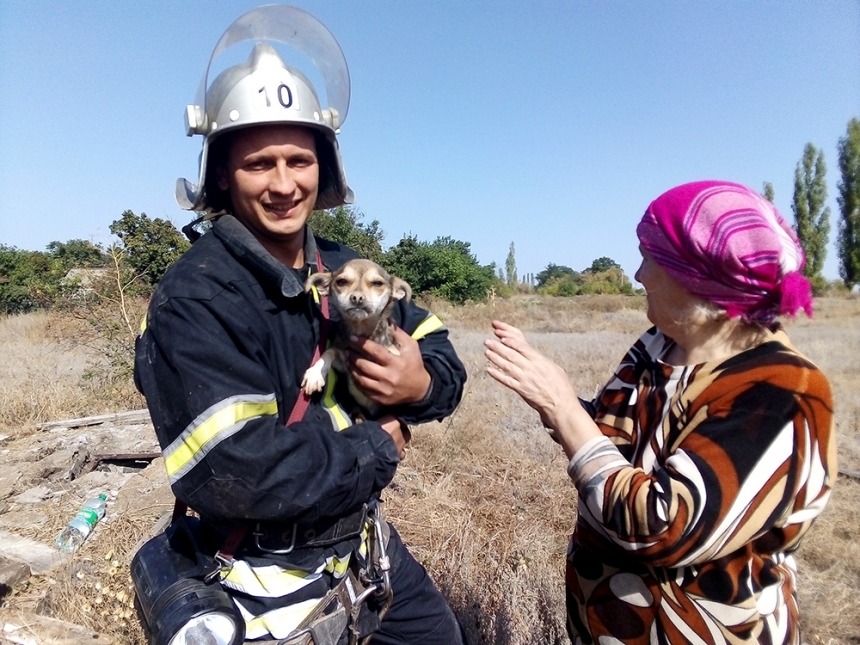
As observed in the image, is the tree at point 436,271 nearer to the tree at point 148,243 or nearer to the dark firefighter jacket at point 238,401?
the tree at point 148,243

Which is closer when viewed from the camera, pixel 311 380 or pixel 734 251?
pixel 734 251

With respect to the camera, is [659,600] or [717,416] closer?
[717,416]

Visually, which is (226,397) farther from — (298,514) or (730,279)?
(730,279)

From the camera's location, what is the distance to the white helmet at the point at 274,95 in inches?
75.4

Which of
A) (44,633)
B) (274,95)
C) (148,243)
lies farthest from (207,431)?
(148,243)

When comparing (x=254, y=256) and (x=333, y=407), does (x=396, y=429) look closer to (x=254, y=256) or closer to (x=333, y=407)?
(x=333, y=407)

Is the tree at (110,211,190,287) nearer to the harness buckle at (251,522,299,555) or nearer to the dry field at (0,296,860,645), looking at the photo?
the dry field at (0,296,860,645)

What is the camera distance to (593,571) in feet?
6.40

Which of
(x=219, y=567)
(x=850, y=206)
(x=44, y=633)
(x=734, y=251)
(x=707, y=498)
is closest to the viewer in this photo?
(x=707, y=498)

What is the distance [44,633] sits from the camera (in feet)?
10.8

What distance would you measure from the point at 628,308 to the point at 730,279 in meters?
28.6

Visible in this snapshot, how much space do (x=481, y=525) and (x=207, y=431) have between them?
3.73 m

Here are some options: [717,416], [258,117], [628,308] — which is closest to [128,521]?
[258,117]

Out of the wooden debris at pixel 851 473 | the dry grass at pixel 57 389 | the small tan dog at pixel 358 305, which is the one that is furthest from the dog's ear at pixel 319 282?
the dry grass at pixel 57 389
